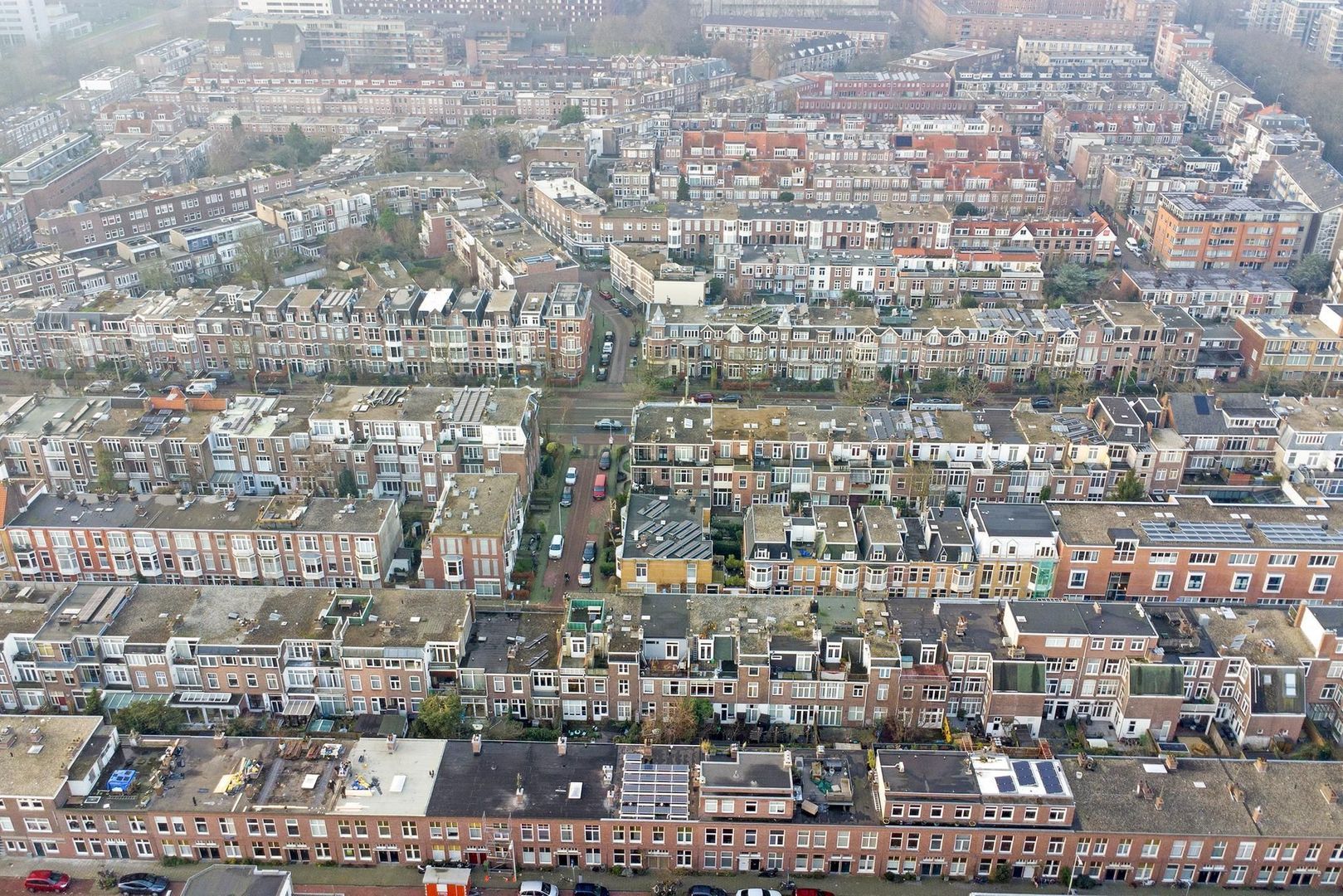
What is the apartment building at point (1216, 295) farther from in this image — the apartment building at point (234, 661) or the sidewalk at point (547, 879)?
the apartment building at point (234, 661)

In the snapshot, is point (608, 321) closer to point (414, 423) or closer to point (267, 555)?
point (414, 423)

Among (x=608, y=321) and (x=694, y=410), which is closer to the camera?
(x=694, y=410)

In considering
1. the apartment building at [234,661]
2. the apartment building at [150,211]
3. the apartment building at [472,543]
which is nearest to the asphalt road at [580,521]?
the apartment building at [472,543]


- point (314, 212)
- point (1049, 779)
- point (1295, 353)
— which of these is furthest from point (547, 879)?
point (314, 212)

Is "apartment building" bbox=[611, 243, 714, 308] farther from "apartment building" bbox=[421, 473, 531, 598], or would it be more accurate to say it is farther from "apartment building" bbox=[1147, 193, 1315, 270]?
"apartment building" bbox=[1147, 193, 1315, 270]

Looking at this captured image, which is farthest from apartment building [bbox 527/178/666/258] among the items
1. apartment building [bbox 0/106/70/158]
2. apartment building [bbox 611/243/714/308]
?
apartment building [bbox 0/106/70/158]

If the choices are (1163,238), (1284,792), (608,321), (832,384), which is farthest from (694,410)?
(1163,238)
